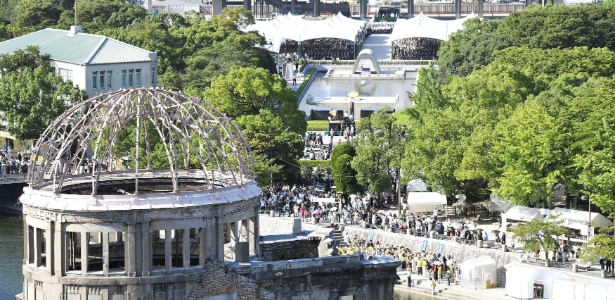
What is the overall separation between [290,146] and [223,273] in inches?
1973

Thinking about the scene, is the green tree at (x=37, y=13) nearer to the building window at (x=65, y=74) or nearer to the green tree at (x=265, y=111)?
the building window at (x=65, y=74)

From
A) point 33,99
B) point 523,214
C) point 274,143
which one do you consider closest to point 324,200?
point 274,143

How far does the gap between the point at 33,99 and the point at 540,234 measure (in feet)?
168

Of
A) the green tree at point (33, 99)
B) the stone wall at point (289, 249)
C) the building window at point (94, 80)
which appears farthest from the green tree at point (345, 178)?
the stone wall at point (289, 249)

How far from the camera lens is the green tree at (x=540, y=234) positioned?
79.7 meters

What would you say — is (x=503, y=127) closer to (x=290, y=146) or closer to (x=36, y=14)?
(x=290, y=146)

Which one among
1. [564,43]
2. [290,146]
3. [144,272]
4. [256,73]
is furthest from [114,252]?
[564,43]

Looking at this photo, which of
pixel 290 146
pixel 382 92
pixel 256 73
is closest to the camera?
pixel 290 146

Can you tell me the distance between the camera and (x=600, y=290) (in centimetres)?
7581

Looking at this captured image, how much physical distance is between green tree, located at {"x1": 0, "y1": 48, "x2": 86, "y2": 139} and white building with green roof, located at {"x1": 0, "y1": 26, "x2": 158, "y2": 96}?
6.14 metres

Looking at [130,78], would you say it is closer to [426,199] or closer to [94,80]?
[94,80]

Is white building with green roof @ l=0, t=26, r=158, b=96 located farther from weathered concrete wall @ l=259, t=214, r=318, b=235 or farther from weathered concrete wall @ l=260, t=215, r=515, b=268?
weathered concrete wall @ l=260, t=215, r=515, b=268

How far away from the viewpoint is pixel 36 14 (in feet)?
607

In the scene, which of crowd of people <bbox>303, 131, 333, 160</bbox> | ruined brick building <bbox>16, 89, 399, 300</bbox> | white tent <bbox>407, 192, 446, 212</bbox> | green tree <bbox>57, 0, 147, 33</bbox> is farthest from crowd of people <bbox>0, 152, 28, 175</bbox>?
green tree <bbox>57, 0, 147, 33</bbox>
